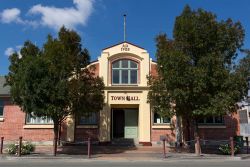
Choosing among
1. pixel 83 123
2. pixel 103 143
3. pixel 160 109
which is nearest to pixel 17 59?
pixel 83 123

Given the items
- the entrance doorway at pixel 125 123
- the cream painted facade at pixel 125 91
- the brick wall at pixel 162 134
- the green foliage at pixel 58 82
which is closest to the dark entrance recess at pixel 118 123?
the entrance doorway at pixel 125 123

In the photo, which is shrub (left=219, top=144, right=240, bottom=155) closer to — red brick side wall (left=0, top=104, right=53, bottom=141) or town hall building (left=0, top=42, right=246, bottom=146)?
town hall building (left=0, top=42, right=246, bottom=146)

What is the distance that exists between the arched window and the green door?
249cm

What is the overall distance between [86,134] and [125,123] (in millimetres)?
3239

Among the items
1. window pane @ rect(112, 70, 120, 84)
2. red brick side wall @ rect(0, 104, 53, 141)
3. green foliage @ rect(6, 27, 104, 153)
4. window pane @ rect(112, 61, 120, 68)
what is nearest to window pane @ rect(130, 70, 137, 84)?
window pane @ rect(112, 70, 120, 84)

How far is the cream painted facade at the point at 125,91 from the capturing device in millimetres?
25719

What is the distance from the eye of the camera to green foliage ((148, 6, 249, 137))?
19016 millimetres

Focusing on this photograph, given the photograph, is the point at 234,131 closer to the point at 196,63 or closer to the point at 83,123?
the point at 196,63

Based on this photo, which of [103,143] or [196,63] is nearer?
[196,63]

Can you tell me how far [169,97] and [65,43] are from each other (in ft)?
22.6

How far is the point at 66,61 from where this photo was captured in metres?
19.8

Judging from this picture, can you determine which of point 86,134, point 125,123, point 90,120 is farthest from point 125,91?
point 86,134

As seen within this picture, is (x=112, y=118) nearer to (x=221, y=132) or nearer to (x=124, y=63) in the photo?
(x=124, y=63)

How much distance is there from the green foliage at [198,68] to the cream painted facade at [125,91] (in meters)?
4.92
